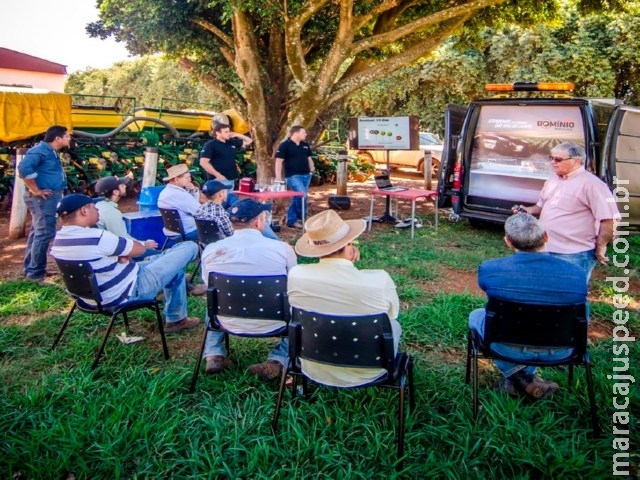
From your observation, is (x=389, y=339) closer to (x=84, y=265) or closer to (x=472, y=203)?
(x=84, y=265)

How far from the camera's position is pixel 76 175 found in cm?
1014

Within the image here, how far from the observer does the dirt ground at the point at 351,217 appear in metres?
5.57

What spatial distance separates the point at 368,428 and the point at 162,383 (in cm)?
137

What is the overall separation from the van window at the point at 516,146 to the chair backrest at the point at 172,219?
14.5 feet

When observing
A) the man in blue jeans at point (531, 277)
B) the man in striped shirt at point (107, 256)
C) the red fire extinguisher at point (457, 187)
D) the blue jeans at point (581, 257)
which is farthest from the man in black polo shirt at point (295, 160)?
the man in blue jeans at point (531, 277)

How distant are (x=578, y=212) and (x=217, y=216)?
3133 millimetres

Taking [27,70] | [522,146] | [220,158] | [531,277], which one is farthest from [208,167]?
[27,70]

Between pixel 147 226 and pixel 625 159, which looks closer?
pixel 147 226

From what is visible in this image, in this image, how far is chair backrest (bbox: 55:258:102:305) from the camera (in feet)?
11.3

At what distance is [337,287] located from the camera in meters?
2.62

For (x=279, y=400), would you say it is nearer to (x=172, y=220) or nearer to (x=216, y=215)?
(x=216, y=215)

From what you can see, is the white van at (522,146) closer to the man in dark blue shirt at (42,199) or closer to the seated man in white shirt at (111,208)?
the seated man in white shirt at (111,208)

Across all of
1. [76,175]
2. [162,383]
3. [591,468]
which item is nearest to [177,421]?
[162,383]

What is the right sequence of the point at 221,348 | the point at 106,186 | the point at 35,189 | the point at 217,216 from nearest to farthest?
the point at 221,348, the point at 106,186, the point at 217,216, the point at 35,189
